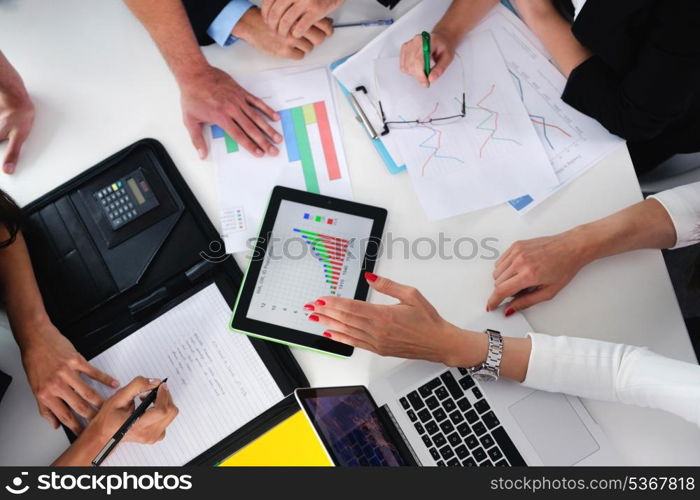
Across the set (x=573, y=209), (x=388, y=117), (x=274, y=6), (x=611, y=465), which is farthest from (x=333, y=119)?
(x=611, y=465)

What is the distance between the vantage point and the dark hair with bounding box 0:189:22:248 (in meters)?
0.96

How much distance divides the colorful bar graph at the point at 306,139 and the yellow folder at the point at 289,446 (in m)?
0.47

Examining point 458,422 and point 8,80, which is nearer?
point 458,422

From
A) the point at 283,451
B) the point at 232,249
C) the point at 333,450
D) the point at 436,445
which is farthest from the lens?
the point at 283,451

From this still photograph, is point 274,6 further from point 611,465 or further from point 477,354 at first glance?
point 611,465

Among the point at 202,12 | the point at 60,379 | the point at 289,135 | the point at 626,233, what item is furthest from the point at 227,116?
the point at 626,233

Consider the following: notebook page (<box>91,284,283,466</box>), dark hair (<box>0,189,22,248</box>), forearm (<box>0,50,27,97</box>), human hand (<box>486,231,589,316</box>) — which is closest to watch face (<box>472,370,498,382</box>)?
human hand (<box>486,231,589,316</box>)

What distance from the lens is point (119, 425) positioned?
2.96 ft

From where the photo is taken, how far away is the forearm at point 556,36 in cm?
104

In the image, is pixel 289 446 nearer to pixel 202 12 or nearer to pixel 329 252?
pixel 329 252

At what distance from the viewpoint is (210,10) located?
3.53 feet

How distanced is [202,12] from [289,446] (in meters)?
0.90

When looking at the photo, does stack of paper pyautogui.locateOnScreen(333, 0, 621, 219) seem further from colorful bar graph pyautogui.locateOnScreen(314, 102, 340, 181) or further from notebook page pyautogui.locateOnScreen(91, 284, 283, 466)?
notebook page pyautogui.locateOnScreen(91, 284, 283, 466)

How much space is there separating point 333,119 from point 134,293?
1.65 feet
